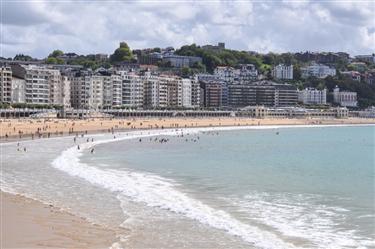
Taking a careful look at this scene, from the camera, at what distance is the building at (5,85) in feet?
285

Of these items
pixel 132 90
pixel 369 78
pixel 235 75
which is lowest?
pixel 132 90

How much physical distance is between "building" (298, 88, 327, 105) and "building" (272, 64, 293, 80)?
13410mm

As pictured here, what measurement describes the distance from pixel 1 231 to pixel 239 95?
12338 cm

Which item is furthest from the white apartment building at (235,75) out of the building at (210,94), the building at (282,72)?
the building at (282,72)

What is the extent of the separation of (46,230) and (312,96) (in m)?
144

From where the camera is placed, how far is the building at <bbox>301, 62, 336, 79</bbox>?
178 m

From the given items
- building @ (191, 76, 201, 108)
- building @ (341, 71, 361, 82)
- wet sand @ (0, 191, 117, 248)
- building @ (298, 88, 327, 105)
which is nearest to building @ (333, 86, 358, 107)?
building @ (298, 88, 327, 105)

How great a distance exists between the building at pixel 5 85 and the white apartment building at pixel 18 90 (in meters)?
1.51

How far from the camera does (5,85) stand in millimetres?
88125

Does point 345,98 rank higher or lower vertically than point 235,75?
lower

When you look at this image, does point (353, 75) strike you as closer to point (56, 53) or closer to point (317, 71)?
point (317, 71)

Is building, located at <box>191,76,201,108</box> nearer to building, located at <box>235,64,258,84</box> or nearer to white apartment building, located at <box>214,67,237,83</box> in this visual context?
white apartment building, located at <box>214,67,237,83</box>

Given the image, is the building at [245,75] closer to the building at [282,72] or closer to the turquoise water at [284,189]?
the building at [282,72]

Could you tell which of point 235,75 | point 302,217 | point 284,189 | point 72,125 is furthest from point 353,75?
point 302,217
